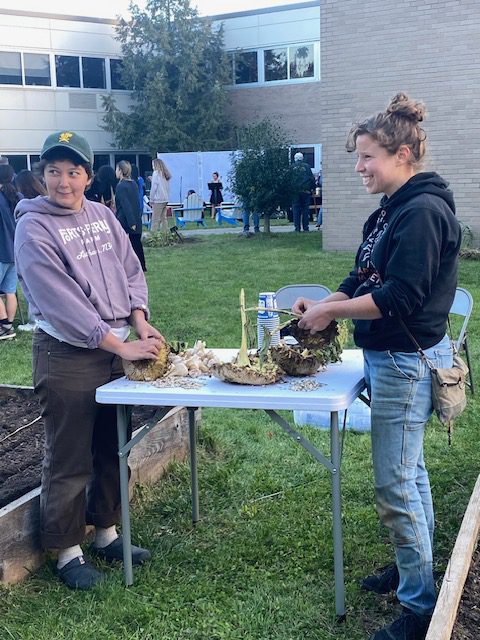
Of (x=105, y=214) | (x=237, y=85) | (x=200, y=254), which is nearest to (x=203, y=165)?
(x=237, y=85)

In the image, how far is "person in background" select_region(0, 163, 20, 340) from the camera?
8.29m

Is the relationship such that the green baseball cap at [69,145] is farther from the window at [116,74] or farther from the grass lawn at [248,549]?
the window at [116,74]

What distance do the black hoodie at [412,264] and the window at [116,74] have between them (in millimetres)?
34441

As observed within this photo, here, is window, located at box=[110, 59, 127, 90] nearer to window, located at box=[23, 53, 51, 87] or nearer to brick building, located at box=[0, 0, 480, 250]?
brick building, located at box=[0, 0, 480, 250]

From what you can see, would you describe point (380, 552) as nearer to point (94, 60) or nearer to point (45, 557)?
point (45, 557)

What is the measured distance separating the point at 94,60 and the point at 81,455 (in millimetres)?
33587

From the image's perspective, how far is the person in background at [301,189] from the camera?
701 inches

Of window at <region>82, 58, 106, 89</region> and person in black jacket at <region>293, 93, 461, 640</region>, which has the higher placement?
window at <region>82, 58, 106, 89</region>

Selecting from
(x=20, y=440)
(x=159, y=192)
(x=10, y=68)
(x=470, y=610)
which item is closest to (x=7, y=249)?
(x=20, y=440)

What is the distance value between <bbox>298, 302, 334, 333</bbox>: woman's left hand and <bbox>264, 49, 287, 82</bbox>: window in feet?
105

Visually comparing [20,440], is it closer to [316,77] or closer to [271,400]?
[271,400]

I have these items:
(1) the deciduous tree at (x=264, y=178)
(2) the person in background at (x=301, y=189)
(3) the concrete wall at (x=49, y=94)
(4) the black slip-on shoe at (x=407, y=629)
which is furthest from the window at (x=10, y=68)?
(4) the black slip-on shoe at (x=407, y=629)

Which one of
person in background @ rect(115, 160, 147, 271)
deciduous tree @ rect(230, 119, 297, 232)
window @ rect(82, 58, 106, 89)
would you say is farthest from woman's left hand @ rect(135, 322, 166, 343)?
window @ rect(82, 58, 106, 89)

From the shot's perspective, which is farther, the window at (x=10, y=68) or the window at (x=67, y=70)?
the window at (x=67, y=70)
